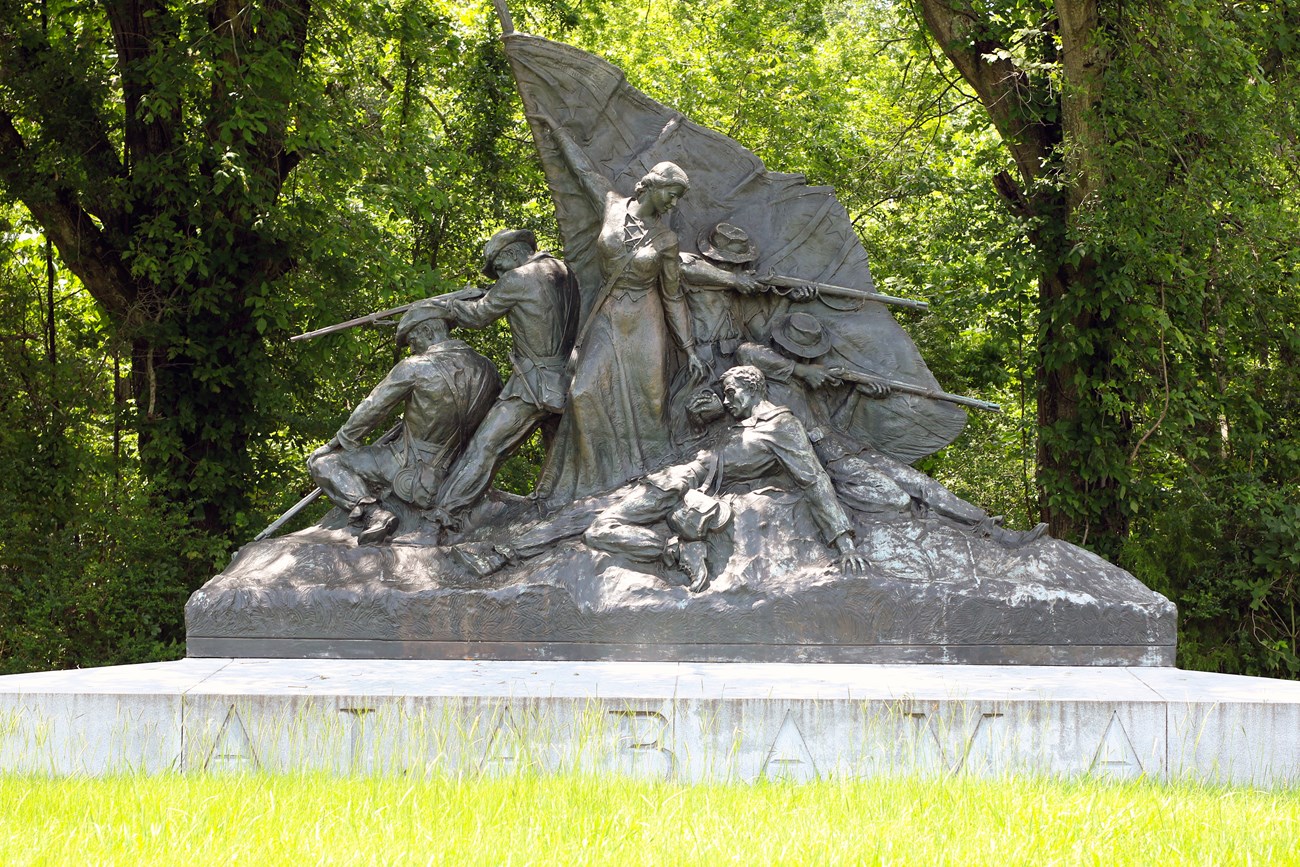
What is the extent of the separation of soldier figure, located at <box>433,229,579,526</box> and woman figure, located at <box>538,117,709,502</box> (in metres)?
0.19

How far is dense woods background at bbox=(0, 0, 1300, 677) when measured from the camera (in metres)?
10.1

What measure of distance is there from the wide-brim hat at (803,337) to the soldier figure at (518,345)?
1.20m

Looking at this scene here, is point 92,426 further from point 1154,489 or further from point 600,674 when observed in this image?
point 1154,489

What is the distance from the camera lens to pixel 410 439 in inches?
316

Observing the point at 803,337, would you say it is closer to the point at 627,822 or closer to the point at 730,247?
the point at 730,247

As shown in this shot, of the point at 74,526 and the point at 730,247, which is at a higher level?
the point at 730,247

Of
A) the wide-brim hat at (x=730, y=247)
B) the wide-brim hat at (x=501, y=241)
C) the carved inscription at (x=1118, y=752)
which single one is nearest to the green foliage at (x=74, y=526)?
the wide-brim hat at (x=501, y=241)

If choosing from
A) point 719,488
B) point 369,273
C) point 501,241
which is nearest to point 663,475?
point 719,488

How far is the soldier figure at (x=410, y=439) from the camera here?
7.90m

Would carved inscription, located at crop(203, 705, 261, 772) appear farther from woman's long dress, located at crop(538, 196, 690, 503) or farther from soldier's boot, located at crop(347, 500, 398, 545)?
woman's long dress, located at crop(538, 196, 690, 503)

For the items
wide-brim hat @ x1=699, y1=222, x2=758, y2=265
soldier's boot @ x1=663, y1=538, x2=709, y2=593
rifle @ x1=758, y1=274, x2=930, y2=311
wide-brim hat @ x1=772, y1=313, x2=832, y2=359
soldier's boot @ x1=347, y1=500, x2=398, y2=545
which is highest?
wide-brim hat @ x1=699, y1=222, x2=758, y2=265

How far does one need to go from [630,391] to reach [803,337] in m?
1.02

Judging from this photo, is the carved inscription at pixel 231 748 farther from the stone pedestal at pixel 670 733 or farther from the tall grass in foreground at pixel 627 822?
the tall grass in foreground at pixel 627 822

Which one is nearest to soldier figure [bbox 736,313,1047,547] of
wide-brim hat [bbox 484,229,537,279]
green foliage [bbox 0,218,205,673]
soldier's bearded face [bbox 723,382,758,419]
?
soldier's bearded face [bbox 723,382,758,419]
